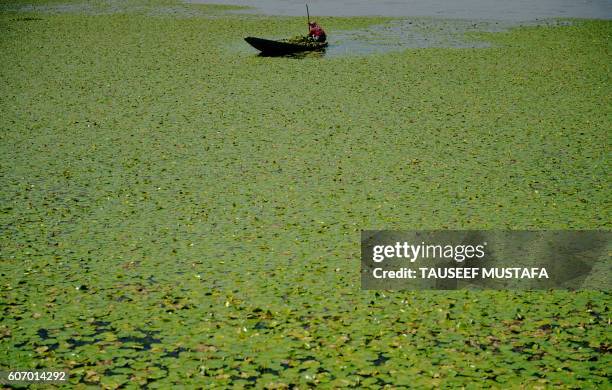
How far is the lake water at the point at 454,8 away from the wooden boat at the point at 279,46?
8.01 meters

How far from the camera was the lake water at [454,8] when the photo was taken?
19.8 m

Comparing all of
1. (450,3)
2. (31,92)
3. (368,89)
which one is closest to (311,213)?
(368,89)

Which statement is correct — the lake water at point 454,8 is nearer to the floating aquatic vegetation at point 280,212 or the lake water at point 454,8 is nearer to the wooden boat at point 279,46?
the wooden boat at point 279,46

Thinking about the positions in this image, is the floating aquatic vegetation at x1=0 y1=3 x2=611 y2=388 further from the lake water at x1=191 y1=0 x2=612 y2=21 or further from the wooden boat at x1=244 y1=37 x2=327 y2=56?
the lake water at x1=191 y1=0 x2=612 y2=21

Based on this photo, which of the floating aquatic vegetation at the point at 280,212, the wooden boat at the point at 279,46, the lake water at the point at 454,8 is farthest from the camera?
the lake water at the point at 454,8

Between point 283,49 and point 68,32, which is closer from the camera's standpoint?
point 283,49

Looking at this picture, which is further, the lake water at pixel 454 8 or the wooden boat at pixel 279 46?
the lake water at pixel 454 8

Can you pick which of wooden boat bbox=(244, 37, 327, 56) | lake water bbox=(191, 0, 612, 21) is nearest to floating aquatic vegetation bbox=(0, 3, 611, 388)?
wooden boat bbox=(244, 37, 327, 56)

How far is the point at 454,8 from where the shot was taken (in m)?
23.3

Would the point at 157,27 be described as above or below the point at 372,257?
above

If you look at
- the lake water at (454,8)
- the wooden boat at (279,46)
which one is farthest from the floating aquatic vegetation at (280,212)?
the lake water at (454,8)

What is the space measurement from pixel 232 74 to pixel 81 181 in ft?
16.5

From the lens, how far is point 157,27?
51.7ft

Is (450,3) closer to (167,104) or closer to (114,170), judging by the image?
(167,104)
